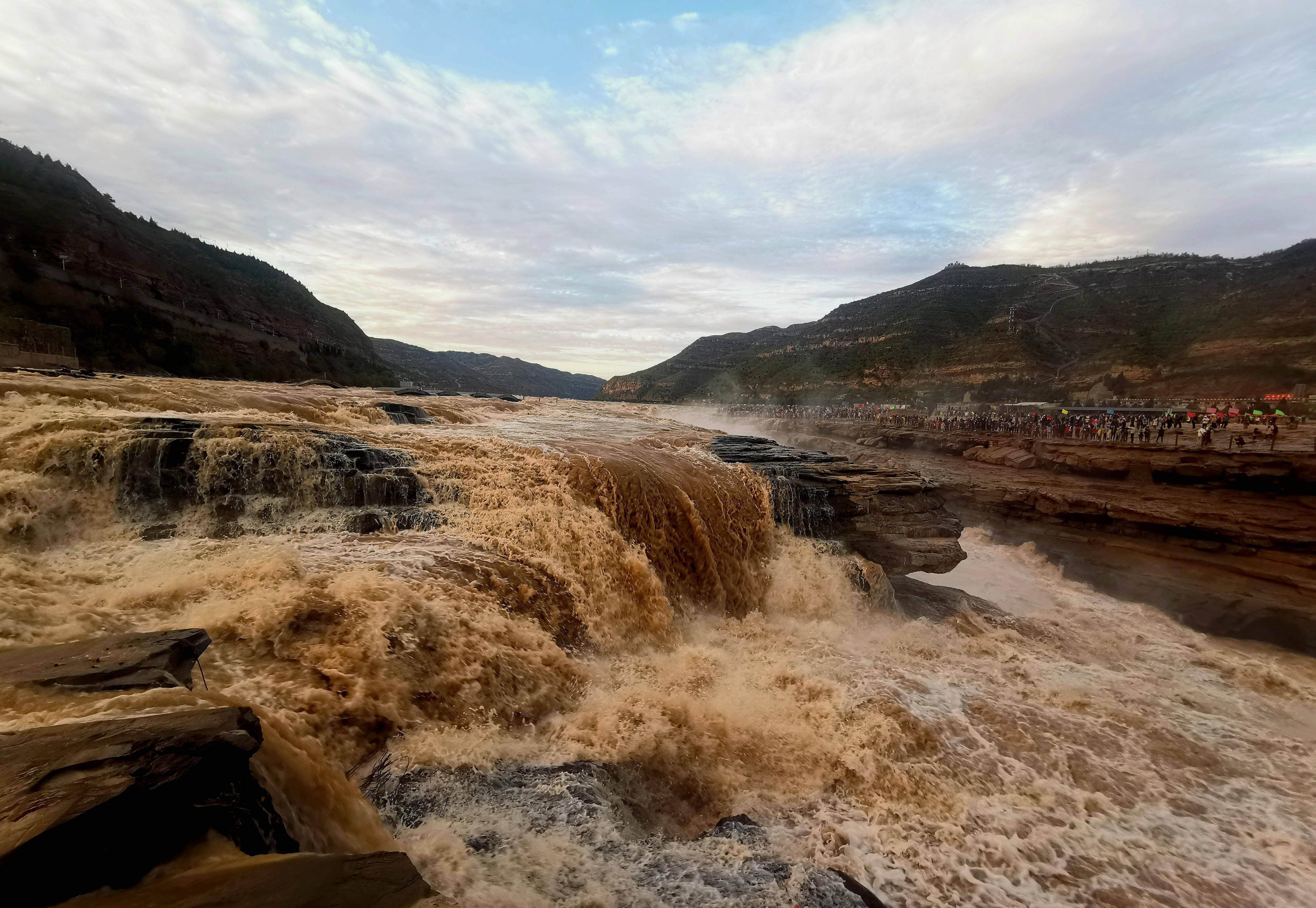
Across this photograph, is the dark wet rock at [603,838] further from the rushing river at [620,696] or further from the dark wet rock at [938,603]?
the dark wet rock at [938,603]

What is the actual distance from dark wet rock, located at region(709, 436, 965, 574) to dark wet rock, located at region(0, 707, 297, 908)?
973 centimetres

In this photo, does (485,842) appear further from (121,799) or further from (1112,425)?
(1112,425)

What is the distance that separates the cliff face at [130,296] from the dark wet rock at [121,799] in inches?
1474

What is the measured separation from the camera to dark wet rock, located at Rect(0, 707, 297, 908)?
79.7 inches

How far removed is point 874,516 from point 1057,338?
2150 inches

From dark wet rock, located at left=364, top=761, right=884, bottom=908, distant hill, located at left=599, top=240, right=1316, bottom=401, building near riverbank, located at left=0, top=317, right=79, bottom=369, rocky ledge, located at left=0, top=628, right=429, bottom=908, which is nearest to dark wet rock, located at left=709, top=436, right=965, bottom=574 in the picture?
dark wet rock, located at left=364, top=761, right=884, bottom=908

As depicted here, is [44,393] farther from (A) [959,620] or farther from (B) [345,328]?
(B) [345,328]

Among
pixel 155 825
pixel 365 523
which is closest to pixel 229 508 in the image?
pixel 365 523

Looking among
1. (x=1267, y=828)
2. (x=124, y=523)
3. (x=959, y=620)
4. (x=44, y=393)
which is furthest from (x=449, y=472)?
(x=1267, y=828)

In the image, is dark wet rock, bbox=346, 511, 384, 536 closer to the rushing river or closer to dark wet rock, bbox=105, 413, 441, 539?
dark wet rock, bbox=105, 413, 441, 539

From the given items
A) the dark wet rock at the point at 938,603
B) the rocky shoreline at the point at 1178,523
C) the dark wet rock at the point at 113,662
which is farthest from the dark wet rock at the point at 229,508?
the rocky shoreline at the point at 1178,523

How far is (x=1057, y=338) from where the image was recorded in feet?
174

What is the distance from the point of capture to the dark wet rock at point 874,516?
11383 mm

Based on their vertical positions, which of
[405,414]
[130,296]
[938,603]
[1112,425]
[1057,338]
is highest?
[130,296]
